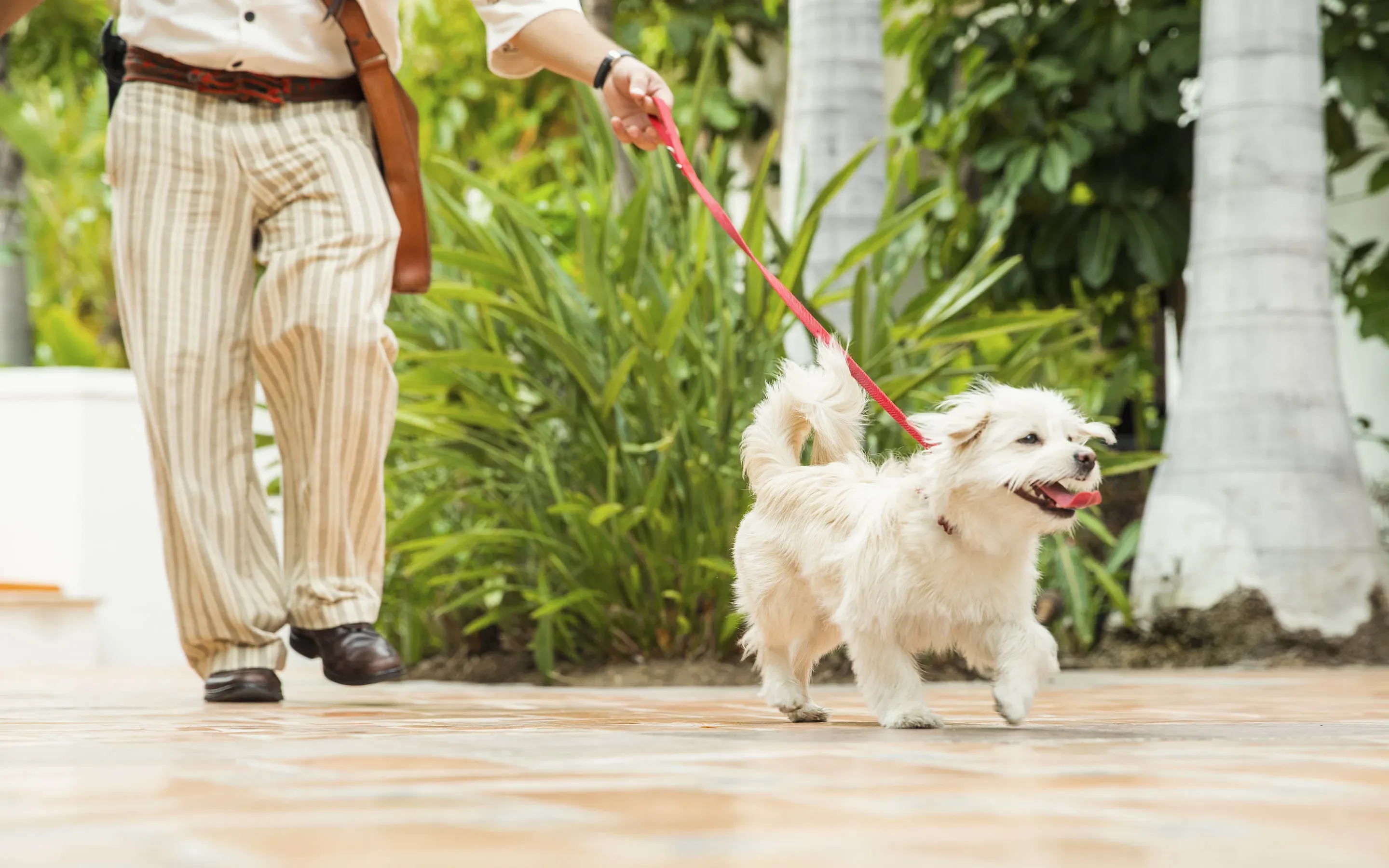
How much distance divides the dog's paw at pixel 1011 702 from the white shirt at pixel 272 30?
1789 millimetres

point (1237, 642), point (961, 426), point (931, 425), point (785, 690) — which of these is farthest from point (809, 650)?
point (1237, 642)

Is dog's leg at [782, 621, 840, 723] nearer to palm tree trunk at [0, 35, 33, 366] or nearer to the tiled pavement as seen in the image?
the tiled pavement

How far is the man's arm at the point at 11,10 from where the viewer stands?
140 inches

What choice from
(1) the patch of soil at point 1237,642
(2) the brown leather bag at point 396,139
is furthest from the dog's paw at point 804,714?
(1) the patch of soil at point 1237,642

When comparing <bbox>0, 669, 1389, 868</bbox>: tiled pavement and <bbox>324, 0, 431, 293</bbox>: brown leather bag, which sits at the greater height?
<bbox>324, 0, 431, 293</bbox>: brown leather bag

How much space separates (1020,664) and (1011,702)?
7 centimetres

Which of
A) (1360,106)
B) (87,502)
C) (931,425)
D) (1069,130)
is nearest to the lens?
(931,425)

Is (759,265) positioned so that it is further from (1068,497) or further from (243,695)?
(243,695)

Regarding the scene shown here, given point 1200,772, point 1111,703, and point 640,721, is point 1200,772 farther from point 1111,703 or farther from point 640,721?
point 1111,703

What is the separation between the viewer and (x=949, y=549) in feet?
9.04

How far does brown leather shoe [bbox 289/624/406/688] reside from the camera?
3.50m

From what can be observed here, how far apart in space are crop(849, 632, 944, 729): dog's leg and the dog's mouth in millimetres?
350

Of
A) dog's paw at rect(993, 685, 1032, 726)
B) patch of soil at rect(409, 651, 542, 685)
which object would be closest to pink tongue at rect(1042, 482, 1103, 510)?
dog's paw at rect(993, 685, 1032, 726)

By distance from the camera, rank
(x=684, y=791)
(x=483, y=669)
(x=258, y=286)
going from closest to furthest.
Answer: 1. (x=684, y=791)
2. (x=258, y=286)
3. (x=483, y=669)
